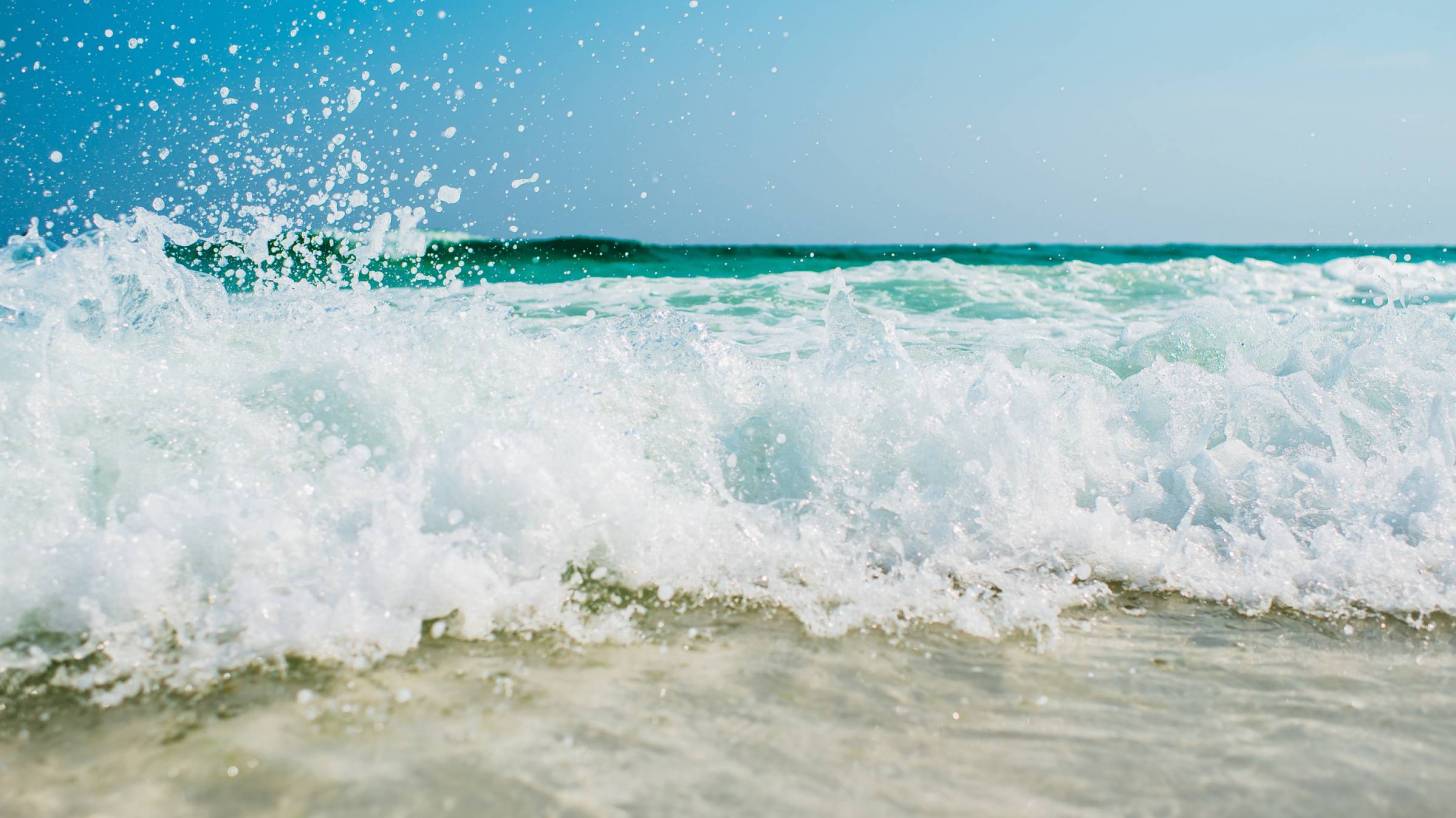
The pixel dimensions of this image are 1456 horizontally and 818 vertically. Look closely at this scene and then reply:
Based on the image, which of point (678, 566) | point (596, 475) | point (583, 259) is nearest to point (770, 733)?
point (678, 566)

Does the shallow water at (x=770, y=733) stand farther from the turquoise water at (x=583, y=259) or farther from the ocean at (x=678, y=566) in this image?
the turquoise water at (x=583, y=259)

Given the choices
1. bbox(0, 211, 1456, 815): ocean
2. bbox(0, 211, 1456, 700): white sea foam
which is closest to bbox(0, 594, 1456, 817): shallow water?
bbox(0, 211, 1456, 815): ocean

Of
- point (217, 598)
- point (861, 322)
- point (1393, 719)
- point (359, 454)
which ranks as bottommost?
point (1393, 719)

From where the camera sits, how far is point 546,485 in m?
2.82

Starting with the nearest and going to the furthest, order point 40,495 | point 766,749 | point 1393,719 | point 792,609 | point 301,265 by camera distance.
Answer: point 766,749, point 1393,719, point 792,609, point 40,495, point 301,265

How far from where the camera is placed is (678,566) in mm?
2740

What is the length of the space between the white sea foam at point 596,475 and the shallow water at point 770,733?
0.16 meters

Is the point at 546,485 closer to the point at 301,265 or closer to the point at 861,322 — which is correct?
the point at 861,322

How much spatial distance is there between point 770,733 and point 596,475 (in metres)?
1.22

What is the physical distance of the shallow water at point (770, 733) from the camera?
1695 millimetres

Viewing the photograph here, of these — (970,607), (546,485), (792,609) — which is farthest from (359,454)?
(970,607)

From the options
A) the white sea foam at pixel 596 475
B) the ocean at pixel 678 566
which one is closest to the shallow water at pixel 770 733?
the ocean at pixel 678 566

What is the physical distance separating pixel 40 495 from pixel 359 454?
2.95ft

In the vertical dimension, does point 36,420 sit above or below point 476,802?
above
